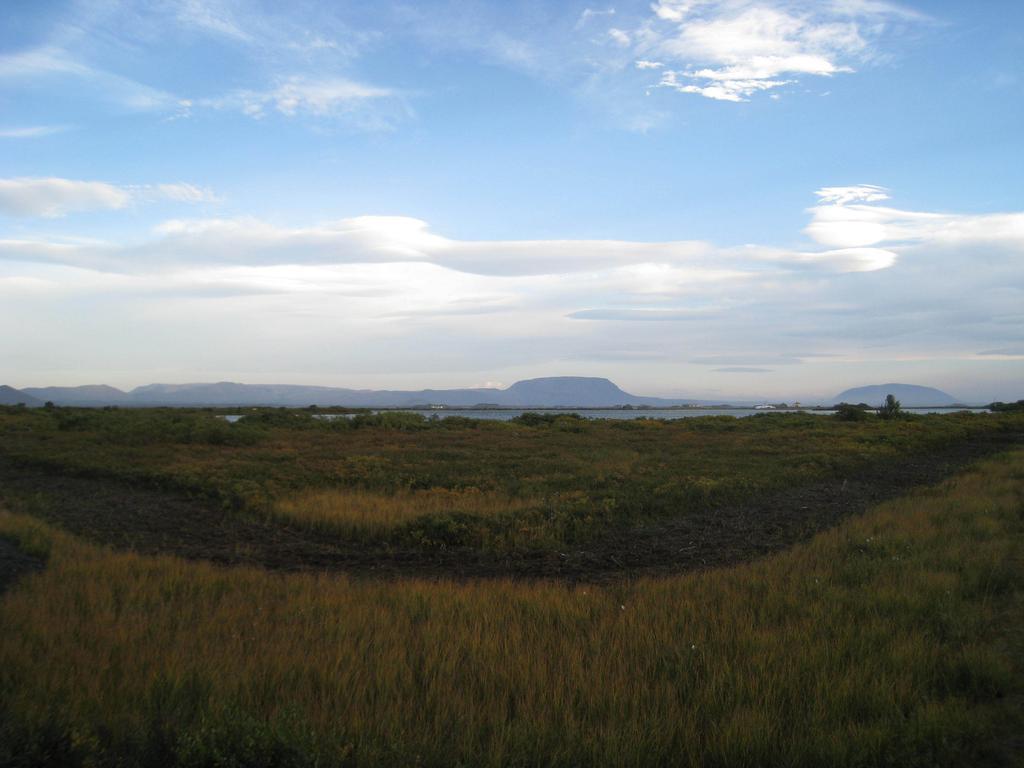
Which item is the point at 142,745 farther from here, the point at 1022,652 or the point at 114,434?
the point at 114,434

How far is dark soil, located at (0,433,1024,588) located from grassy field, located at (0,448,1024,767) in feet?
5.70

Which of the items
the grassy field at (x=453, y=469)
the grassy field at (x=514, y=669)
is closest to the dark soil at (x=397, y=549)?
the grassy field at (x=453, y=469)

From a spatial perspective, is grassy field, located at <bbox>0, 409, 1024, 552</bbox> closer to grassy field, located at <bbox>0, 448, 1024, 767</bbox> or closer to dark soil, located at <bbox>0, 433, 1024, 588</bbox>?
dark soil, located at <bbox>0, 433, 1024, 588</bbox>

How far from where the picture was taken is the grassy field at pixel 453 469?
12.3 m

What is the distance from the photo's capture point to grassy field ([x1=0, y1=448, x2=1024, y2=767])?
12.0 feet

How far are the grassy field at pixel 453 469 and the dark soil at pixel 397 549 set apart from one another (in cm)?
66

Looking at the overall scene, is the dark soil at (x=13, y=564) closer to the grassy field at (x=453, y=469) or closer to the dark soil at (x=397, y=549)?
the dark soil at (x=397, y=549)

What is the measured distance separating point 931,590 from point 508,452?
20.8m

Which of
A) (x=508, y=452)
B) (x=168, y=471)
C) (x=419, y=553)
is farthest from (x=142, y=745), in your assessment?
(x=508, y=452)

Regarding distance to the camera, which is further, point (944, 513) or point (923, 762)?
point (944, 513)

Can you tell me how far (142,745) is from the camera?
3.48 metres

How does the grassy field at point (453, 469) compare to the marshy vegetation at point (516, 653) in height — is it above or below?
below

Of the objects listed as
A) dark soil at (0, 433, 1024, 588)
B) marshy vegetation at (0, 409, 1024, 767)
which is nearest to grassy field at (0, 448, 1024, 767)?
marshy vegetation at (0, 409, 1024, 767)

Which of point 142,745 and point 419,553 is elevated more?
point 142,745
